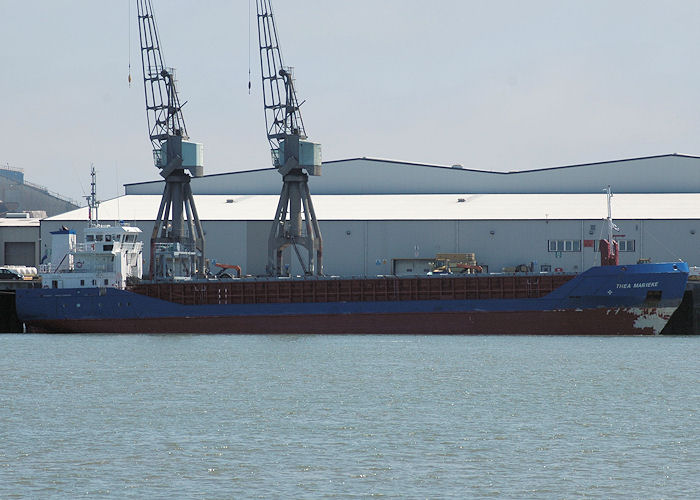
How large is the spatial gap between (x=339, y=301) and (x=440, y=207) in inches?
1058

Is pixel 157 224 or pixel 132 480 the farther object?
pixel 157 224

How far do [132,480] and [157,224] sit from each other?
5001cm

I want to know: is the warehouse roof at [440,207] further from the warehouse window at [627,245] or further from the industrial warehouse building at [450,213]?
the warehouse window at [627,245]

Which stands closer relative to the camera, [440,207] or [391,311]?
[391,311]

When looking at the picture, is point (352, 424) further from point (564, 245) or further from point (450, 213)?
point (450, 213)

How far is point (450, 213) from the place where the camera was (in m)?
88.8

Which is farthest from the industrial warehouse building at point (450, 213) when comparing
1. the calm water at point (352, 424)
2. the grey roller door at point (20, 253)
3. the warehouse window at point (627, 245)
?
the calm water at point (352, 424)

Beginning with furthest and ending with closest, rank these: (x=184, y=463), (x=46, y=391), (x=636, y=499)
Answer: (x=46, y=391) < (x=184, y=463) < (x=636, y=499)

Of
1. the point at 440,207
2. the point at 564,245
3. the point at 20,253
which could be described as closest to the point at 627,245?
the point at 564,245

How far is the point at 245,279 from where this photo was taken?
69250mm

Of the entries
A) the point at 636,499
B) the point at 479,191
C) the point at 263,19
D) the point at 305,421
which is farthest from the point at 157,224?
the point at 636,499

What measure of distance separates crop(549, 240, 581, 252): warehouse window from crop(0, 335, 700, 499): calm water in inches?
1149

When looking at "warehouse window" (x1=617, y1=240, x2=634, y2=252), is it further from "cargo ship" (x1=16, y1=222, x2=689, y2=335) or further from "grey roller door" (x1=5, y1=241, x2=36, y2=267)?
"grey roller door" (x1=5, y1=241, x2=36, y2=267)

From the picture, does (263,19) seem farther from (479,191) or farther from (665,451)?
(665,451)
